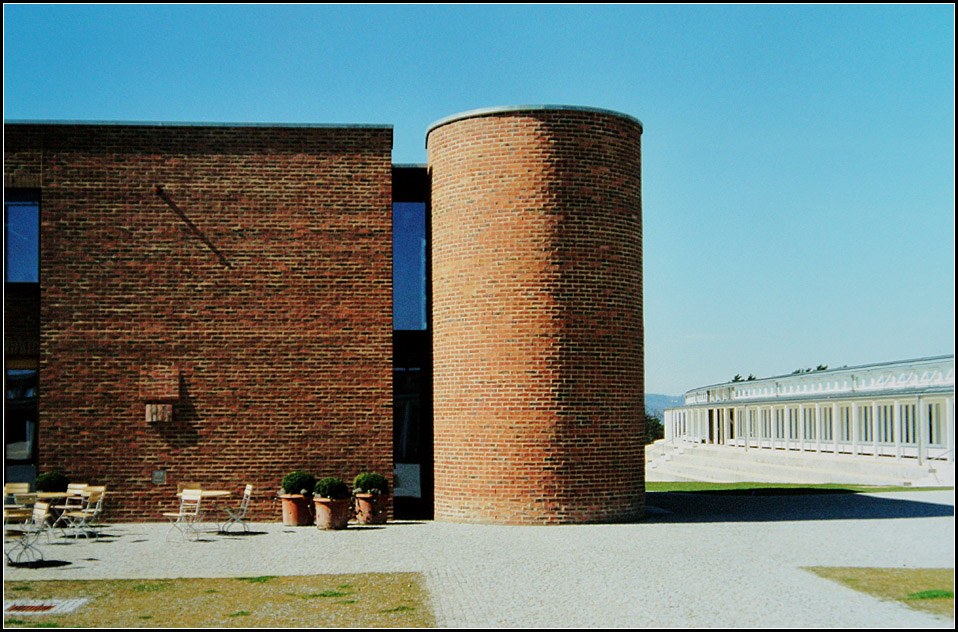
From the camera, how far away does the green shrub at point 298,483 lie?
1845 centimetres

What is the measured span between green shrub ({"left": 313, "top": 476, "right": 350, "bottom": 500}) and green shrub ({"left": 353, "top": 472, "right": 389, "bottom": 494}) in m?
0.35

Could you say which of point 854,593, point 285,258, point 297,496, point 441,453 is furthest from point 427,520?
point 854,593

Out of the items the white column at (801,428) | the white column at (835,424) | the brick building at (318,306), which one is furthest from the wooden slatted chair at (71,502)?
the white column at (801,428)

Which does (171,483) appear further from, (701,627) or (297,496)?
(701,627)

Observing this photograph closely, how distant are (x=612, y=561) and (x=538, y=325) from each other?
18.5 feet

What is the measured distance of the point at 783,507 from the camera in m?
21.4

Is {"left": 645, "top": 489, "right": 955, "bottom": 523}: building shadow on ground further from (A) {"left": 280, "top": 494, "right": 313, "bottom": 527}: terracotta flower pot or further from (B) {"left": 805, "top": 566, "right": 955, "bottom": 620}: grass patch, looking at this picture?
(A) {"left": 280, "top": 494, "right": 313, "bottom": 527}: terracotta flower pot

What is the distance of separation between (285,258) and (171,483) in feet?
15.2

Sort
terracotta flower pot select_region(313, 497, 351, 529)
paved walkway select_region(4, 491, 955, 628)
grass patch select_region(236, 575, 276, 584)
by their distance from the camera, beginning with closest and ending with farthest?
paved walkway select_region(4, 491, 955, 628) → grass patch select_region(236, 575, 276, 584) → terracotta flower pot select_region(313, 497, 351, 529)

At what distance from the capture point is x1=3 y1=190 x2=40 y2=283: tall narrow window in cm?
1934

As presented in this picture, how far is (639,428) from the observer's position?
19.2 metres

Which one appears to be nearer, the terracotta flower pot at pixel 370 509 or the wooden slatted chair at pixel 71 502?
the wooden slatted chair at pixel 71 502

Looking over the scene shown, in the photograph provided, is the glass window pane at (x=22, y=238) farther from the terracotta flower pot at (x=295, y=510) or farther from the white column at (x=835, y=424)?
the white column at (x=835, y=424)

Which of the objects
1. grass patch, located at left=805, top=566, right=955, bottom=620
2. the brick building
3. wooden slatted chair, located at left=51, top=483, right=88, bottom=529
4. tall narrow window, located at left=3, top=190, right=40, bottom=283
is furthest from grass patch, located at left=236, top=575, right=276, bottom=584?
tall narrow window, located at left=3, top=190, right=40, bottom=283
